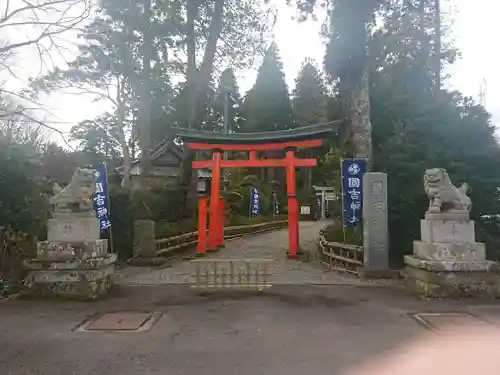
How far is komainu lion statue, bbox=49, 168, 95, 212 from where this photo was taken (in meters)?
8.82

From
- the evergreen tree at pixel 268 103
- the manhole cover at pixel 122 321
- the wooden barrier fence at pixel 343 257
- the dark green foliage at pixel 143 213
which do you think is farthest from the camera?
the evergreen tree at pixel 268 103

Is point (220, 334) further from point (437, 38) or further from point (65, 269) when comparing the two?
A: point (437, 38)

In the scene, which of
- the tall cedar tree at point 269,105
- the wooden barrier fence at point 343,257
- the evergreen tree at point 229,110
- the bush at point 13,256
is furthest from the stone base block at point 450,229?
the tall cedar tree at point 269,105

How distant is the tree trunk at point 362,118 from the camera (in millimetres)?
13211

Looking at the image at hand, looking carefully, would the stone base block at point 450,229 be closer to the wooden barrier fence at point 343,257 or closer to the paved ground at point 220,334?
the paved ground at point 220,334

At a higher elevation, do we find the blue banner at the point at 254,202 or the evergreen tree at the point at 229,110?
the evergreen tree at the point at 229,110

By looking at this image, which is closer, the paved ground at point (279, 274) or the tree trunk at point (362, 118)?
the paved ground at point (279, 274)

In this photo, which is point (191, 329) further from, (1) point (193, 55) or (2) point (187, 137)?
(1) point (193, 55)

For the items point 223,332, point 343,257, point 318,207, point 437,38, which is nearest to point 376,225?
point 343,257

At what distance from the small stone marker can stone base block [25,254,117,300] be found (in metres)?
5.86

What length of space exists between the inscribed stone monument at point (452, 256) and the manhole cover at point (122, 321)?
15.3 feet

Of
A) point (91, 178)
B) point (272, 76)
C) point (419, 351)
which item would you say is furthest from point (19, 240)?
point (272, 76)

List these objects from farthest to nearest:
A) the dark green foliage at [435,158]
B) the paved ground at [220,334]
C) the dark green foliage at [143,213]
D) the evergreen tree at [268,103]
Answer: the evergreen tree at [268,103]
the dark green foliage at [143,213]
the dark green foliage at [435,158]
the paved ground at [220,334]

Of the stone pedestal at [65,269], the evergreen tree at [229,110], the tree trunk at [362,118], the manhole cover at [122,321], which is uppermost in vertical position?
the evergreen tree at [229,110]
